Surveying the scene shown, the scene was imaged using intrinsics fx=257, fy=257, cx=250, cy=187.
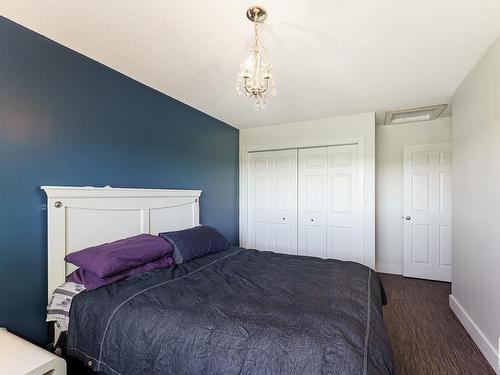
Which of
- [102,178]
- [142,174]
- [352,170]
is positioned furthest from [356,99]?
[102,178]

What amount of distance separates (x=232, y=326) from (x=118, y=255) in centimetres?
102

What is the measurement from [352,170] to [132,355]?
3222 mm

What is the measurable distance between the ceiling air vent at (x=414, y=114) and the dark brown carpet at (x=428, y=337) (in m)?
2.34

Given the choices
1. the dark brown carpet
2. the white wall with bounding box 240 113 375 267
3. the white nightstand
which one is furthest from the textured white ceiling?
the dark brown carpet

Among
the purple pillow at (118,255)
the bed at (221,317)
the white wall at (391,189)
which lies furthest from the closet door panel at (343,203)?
the purple pillow at (118,255)

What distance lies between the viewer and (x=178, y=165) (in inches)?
119

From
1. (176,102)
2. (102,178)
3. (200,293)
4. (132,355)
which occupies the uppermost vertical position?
(176,102)

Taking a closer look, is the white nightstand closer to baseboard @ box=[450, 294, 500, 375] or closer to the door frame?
baseboard @ box=[450, 294, 500, 375]

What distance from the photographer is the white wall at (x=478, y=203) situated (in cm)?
Answer: 186

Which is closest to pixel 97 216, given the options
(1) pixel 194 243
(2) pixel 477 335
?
(1) pixel 194 243

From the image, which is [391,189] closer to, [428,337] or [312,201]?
[312,201]

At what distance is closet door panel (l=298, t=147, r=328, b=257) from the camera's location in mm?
3758

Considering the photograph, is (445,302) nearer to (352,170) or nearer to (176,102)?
(352,170)

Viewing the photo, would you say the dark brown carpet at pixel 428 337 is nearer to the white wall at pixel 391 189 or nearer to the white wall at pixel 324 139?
the white wall at pixel 324 139
